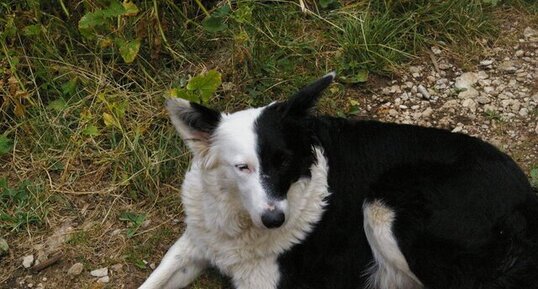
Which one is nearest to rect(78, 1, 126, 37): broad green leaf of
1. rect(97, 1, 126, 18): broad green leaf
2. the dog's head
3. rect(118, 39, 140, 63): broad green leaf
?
rect(97, 1, 126, 18): broad green leaf

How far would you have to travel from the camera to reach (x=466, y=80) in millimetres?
4836

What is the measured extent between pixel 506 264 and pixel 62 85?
2908 mm

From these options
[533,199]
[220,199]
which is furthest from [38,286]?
[533,199]

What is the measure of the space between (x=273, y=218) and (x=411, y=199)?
2.44ft

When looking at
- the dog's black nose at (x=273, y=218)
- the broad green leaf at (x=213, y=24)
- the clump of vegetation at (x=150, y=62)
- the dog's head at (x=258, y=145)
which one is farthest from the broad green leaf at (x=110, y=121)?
the dog's black nose at (x=273, y=218)

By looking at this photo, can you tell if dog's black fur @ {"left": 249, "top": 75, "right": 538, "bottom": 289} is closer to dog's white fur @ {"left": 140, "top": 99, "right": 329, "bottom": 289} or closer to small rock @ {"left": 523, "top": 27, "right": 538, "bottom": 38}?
dog's white fur @ {"left": 140, "top": 99, "right": 329, "bottom": 289}

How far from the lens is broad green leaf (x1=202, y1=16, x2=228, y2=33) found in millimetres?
4586

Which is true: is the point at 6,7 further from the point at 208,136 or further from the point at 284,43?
the point at 208,136

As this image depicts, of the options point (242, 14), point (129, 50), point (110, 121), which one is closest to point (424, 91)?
point (242, 14)

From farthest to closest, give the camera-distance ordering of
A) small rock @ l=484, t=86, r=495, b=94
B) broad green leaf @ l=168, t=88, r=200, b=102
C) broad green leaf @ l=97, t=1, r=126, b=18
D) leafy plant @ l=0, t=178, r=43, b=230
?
small rock @ l=484, t=86, r=495, b=94
broad green leaf @ l=97, t=1, r=126, b=18
broad green leaf @ l=168, t=88, r=200, b=102
leafy plant @ l=0, t=178, r=43, b=230

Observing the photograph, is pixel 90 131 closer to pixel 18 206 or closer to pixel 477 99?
pixel 18 206

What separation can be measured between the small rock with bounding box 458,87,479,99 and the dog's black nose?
2234 mm

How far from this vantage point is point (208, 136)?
10.4ft

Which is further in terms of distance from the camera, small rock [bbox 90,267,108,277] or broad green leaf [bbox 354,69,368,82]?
broad green leaf [bbox 354,69,368,82]
